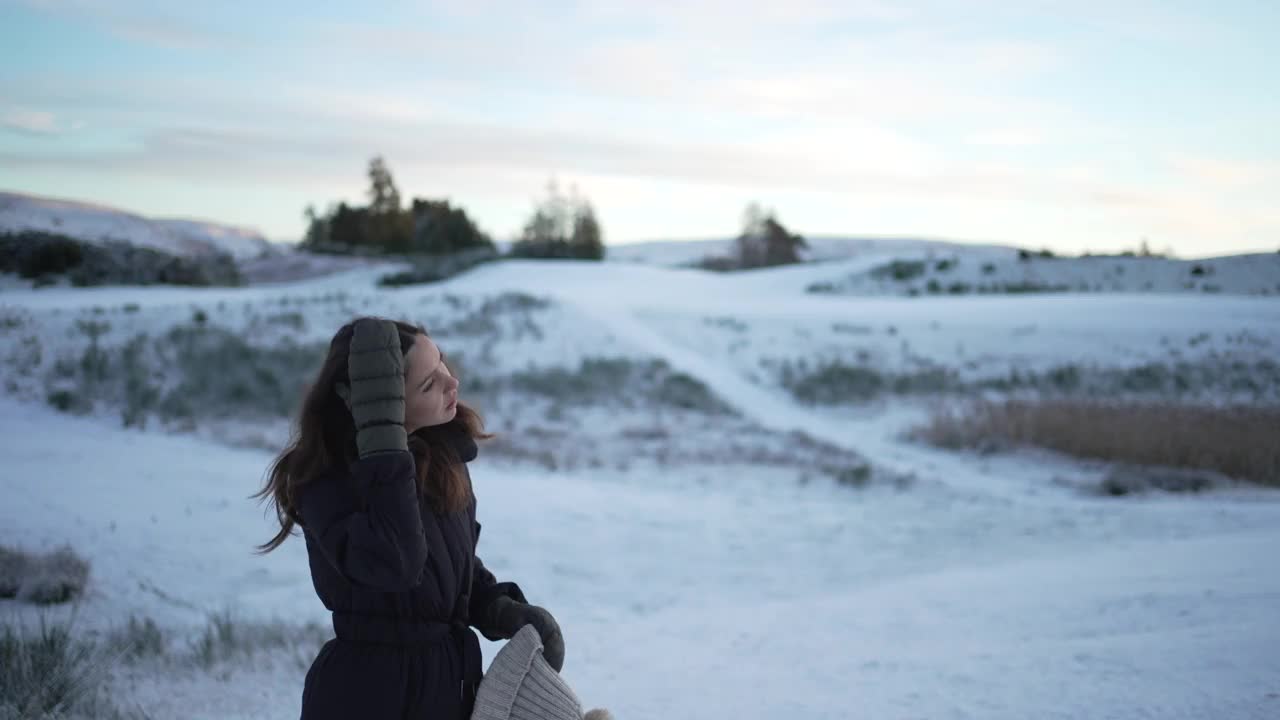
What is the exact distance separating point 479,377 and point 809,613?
37.6ft

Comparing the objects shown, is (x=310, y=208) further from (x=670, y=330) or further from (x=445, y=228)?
(x=670, y=330)

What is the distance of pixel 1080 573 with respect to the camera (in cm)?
696

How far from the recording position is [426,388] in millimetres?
2266

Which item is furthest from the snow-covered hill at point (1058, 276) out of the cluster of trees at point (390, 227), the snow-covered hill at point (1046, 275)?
the cluster of trees at point (390, 227)

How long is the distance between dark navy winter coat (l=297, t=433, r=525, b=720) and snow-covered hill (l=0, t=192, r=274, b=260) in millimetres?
11213

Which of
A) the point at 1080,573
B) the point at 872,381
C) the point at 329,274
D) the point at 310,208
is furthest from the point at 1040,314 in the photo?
the point at 310,208

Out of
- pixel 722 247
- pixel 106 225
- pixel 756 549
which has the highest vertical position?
pixel 722 247

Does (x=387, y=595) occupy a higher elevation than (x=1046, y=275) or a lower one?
lower

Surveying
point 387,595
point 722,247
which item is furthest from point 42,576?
point 722,247

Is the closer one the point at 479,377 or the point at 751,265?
the point at 479,377

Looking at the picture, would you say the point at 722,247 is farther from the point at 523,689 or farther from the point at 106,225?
the point at 523,689

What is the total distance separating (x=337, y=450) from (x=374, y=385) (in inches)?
10.7

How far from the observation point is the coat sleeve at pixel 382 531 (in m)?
2.03

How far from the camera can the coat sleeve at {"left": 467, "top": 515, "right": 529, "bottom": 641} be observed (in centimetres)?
244
